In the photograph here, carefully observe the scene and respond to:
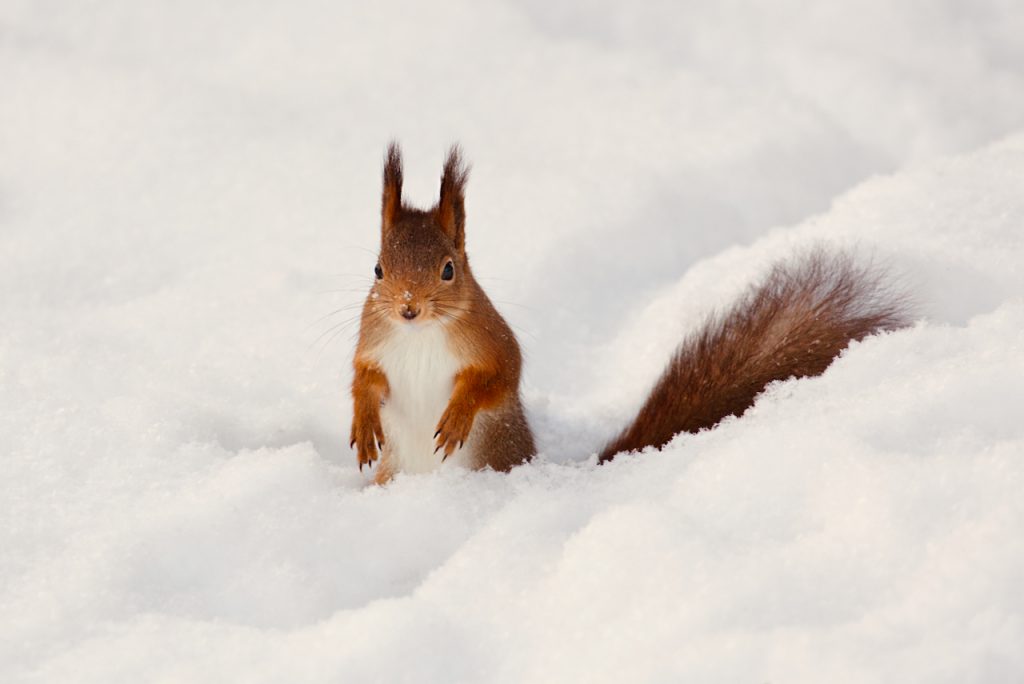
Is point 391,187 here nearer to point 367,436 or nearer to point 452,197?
point 452,197

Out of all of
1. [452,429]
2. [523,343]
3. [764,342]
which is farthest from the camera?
[523,343]

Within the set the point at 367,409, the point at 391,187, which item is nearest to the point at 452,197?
the point at 391,187

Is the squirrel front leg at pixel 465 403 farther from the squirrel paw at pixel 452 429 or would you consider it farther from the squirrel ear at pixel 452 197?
the squirrel ear at pixel 452 197

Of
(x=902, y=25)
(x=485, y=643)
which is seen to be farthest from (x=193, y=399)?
(x=902, y=25)

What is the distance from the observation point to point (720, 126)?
157 inches

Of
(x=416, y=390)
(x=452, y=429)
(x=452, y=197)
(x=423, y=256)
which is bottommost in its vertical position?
(x=452, y=429)

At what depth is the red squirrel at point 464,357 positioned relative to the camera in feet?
7.63

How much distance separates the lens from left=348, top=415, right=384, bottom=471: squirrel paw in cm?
233

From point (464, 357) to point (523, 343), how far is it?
0.70 metres

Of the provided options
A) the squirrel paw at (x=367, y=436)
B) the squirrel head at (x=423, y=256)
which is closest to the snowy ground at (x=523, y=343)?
the squirrel paw at (x=367, y=436)

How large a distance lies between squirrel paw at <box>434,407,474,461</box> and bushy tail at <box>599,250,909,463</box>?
35cm

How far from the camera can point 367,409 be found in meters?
2.36

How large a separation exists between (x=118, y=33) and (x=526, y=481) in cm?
283

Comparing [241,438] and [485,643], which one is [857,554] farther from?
[241,438]
